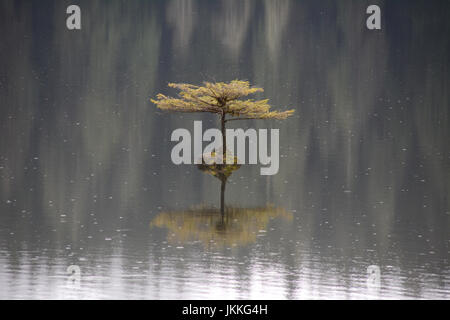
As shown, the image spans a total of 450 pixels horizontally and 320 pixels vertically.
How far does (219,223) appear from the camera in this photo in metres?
24.3

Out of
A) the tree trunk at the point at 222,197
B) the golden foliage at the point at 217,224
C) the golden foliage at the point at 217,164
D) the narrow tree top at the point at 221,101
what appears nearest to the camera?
the golden foliage at the point at 217,224

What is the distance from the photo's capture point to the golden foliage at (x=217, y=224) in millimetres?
22344

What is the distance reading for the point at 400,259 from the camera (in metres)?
20.4

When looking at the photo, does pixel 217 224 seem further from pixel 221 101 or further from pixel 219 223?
pixel 221 101

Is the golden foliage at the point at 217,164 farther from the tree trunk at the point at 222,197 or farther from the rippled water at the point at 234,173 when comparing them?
the rippled water at the point at 234,173

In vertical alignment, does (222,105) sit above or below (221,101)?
below

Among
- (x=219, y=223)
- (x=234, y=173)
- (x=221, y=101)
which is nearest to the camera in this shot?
(x=219, y=223)

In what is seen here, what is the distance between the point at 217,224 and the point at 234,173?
9.08 meters

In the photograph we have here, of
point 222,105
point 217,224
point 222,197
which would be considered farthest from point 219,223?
point 222,105

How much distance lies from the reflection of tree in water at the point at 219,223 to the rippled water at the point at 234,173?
0.11m

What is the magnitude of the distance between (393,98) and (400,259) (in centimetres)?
3784

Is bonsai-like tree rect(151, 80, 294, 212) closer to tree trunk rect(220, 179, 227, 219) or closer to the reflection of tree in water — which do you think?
tree trunk rect(220, 179, 227, 219)

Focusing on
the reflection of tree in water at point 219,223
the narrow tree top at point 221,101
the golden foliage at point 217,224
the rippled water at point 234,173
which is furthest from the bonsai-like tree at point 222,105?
the golden foliage at point 217,224

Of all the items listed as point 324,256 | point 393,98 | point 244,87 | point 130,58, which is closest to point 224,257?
point 324,256
